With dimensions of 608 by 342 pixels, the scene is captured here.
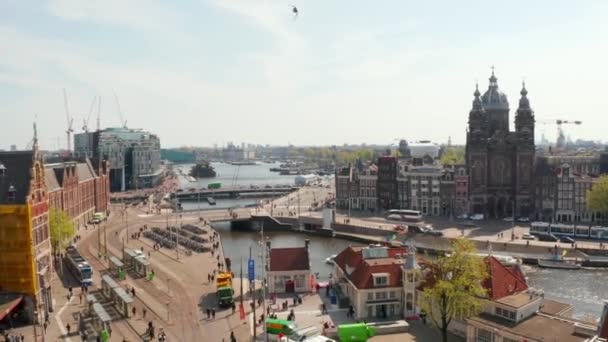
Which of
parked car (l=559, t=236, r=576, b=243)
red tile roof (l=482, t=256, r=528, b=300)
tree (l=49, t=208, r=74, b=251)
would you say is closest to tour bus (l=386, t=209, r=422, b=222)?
parked car (l=559, t=236, r=576, b=243)

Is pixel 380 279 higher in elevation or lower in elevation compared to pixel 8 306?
higher

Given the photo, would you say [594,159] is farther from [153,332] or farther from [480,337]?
[153,332]

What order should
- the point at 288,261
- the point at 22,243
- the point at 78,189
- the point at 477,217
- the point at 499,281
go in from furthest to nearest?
the point at 477,217 → the point at 78,189 → the point at 288,261 → the point at 22,243 → the point at 499,281

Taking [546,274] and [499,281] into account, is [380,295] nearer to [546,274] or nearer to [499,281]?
[499,281]

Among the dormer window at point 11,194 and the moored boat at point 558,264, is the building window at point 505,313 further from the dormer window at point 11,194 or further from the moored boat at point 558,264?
the dormer window at point 11,194

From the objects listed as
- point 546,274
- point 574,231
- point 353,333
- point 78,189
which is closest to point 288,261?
point 353,333

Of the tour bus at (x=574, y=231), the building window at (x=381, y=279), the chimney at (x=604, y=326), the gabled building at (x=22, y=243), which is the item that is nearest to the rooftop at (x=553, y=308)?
the chimney at (x=604, y=326)
